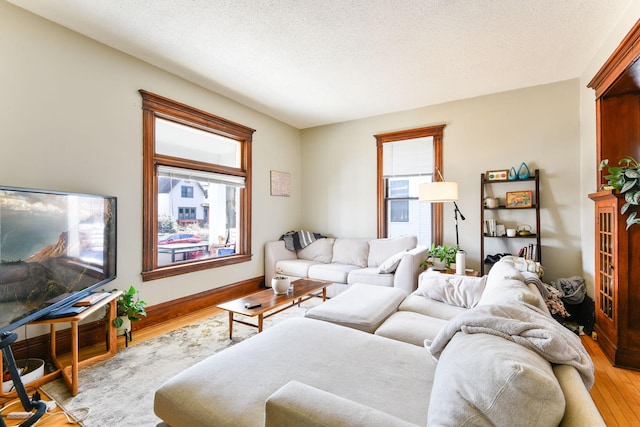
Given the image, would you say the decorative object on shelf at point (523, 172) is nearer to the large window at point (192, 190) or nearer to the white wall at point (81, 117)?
the large window at point (192, 190)

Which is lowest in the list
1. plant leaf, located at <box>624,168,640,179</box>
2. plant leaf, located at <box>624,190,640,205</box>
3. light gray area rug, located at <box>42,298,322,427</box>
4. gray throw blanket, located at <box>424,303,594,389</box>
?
light gray area rug, located at <box>42,298,322,427</box>

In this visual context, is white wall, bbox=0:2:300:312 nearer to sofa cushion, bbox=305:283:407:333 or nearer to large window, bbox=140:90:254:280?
large window, bbox=140:90:254:280

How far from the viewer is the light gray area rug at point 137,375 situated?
1701 millimetres

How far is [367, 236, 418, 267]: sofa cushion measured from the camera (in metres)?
4.08

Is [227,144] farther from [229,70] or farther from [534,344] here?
[534,344]

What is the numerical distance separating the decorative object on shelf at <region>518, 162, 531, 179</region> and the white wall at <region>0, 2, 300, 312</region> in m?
4.03

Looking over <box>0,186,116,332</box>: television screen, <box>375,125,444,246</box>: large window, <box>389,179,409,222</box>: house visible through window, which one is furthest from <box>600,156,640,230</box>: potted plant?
<box>0,186,116,332</box>: television screen

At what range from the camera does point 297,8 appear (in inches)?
86.7

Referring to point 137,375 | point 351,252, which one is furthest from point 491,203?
point 137,375

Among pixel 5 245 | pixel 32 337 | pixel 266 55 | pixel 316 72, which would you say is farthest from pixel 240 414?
pixel 316 72

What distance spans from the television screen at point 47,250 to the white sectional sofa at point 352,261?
2.30 meters

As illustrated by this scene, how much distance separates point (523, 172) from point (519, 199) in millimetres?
338

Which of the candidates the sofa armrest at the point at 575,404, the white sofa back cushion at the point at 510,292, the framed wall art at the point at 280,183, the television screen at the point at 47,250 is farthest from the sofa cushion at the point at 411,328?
the framed wall art at the point at 280,183

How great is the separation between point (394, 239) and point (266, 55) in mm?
2877
